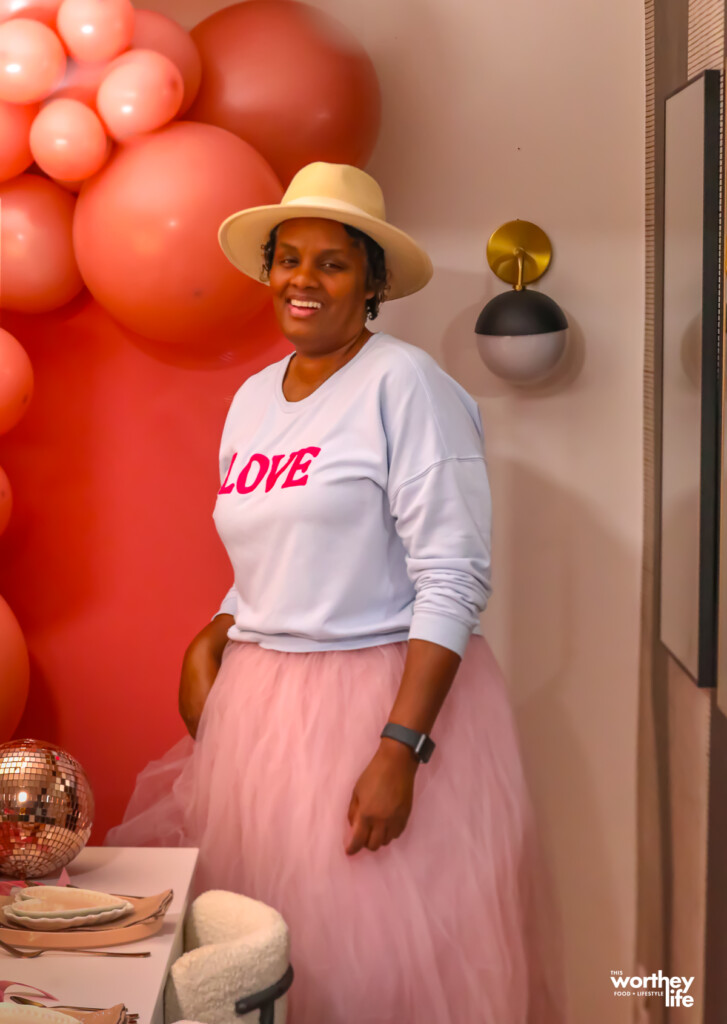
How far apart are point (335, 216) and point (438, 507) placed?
44cm

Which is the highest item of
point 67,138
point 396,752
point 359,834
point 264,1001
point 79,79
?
point 79,79

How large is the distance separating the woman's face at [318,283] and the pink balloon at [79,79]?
395 millimetres

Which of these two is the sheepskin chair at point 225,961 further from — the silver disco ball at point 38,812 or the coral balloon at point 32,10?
the coral balloon at point 32,10

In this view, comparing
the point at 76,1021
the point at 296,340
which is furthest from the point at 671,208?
the point at 76,1021

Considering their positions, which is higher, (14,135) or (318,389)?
(14,135)

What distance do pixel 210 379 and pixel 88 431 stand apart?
0.82 ft

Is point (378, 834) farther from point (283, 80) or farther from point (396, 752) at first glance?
point (283, 80)

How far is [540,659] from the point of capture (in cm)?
207

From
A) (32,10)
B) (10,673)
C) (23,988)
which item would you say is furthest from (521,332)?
(23,988)

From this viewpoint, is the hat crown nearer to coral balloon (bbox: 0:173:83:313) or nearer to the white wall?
coral balloon (bbox: 0:173:83:313)

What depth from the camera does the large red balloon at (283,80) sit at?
167 centimetres

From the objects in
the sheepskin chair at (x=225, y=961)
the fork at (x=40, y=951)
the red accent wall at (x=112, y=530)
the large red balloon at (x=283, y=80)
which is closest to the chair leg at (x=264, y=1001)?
the sheepskin chair at (x=225, y=961)

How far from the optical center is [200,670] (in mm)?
1617

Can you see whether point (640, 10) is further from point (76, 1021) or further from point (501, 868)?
point (76, 1021)
